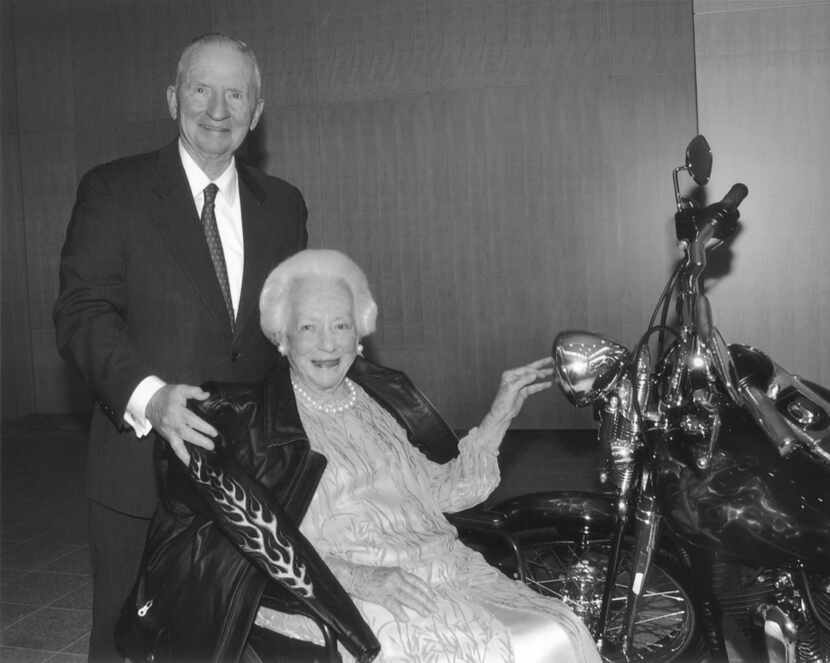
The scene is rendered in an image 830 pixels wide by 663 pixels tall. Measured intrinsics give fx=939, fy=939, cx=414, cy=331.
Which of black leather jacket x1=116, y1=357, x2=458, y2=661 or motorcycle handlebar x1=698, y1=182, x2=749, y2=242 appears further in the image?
motorcycle handlebar x1=698, y1=182, x2=749, y2=242

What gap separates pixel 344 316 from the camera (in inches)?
82.7

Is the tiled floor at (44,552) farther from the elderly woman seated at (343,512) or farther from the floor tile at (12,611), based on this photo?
the elderly woman seated at (343,512)

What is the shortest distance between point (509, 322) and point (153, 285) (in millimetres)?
4532

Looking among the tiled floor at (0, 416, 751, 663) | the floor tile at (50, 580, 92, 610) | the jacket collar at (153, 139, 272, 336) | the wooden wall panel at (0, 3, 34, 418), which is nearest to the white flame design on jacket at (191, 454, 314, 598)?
the jacket collar at (153, 139, 272, 336)

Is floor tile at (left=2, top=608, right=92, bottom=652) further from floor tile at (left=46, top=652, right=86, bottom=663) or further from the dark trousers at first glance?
the dark trousers

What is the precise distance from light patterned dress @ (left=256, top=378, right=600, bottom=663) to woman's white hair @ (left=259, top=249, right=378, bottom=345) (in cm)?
19

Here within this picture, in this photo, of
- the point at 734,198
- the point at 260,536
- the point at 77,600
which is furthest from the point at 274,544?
the point at 77,600

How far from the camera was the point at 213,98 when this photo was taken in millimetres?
2248

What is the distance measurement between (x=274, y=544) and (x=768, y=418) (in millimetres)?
956

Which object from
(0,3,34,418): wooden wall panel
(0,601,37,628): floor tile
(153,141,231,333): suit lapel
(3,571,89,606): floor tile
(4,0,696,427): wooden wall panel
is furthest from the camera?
(0,3,34,418): wooden wall panel

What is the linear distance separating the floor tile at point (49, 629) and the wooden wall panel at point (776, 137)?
413 centimetres

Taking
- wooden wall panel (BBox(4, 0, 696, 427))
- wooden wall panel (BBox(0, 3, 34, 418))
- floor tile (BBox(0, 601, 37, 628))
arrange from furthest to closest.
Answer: wooden wall panel (BBox(0, 3, 34, 418)) → wooden wall panel (BBox(4, 0, 696, 427)) → floor tile (BBox(0, 601, 37, 628))

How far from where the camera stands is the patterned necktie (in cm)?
226

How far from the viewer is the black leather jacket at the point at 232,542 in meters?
1.69
